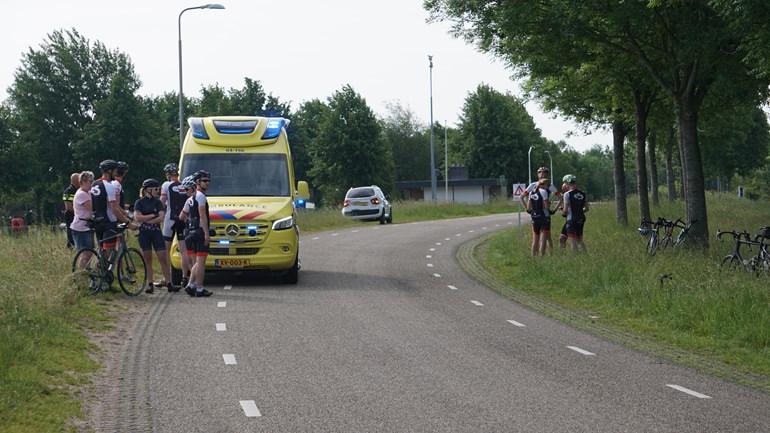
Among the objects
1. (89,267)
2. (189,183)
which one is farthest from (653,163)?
(89,267)

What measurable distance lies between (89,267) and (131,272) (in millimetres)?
704

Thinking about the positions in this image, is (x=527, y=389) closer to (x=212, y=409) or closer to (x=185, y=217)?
(x=212, y=409)

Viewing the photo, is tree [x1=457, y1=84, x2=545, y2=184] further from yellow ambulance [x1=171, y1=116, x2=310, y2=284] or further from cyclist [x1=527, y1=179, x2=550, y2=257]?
yellow ambulance [x1=171, y1=116, x2=310, y2=284]

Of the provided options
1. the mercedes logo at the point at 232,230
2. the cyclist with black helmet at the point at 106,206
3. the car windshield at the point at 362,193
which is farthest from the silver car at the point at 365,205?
the cyclist with black helmet at the point at 106,206

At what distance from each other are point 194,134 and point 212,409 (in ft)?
35.6

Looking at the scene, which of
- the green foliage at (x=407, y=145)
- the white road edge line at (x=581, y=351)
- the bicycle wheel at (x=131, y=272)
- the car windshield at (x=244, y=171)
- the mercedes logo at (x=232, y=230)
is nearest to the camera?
the white road edge line at (x=581, y=351)

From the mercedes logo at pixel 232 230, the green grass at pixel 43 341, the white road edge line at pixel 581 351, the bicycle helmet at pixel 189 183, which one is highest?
the bicycle helmet at pixel 189 183

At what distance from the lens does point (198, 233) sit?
14945 mm

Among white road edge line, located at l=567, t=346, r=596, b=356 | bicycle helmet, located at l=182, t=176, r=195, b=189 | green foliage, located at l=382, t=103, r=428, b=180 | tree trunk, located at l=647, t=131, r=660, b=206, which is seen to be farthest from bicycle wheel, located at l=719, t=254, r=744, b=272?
green foliage, located at l=382, t=103, r=428, b=180

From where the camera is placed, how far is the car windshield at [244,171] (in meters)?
17.2

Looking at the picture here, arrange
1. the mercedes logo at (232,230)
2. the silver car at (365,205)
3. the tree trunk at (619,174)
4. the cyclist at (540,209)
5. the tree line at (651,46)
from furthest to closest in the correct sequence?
1. the silver car at (365,205)
2. the tree trunk at (619,174)
3. the cyclist at (540,209)
4. the tree line at (651,46)
5. the mercedes logo at (232,230)

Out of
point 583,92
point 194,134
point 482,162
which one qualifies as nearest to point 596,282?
point 194,134

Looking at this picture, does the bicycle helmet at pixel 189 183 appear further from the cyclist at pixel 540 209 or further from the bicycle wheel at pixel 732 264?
the bicycle wheel at pixel 732 264

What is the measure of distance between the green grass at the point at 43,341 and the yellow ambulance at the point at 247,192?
250 cm
